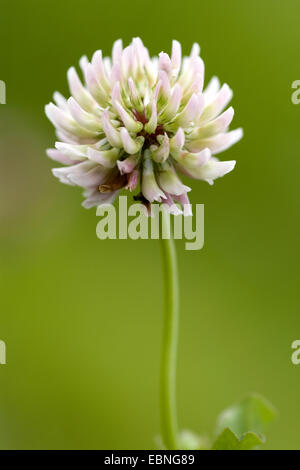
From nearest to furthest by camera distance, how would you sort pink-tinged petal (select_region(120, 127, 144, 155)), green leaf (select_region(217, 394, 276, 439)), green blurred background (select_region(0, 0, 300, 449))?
1. pink-tinged petal (select_region(120, 127, 144, 155))
2. green leaf (select_region(217, 394, 276, 439))
3. green blurred background (select_region(0, 0, 300, 449))

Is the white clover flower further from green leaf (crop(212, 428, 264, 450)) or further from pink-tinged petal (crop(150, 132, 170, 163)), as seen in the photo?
green leaf (crop(212, 428, 264, 450))

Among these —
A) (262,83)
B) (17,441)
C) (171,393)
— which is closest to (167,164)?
(171,393)

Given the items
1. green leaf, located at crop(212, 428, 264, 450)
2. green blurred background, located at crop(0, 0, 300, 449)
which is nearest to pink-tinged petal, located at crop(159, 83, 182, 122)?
green leaf, located at crop(212, 428, 264, 450)

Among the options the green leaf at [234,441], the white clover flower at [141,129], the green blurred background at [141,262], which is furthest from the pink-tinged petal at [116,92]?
the green blurred background at [141,262]

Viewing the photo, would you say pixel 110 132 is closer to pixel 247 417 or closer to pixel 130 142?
pixel 130 142

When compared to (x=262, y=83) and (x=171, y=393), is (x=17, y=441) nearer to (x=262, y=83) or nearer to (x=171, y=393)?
(x=171, y=393)

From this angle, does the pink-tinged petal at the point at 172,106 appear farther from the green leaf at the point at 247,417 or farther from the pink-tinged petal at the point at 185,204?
the green leaf at the point at 247,417
